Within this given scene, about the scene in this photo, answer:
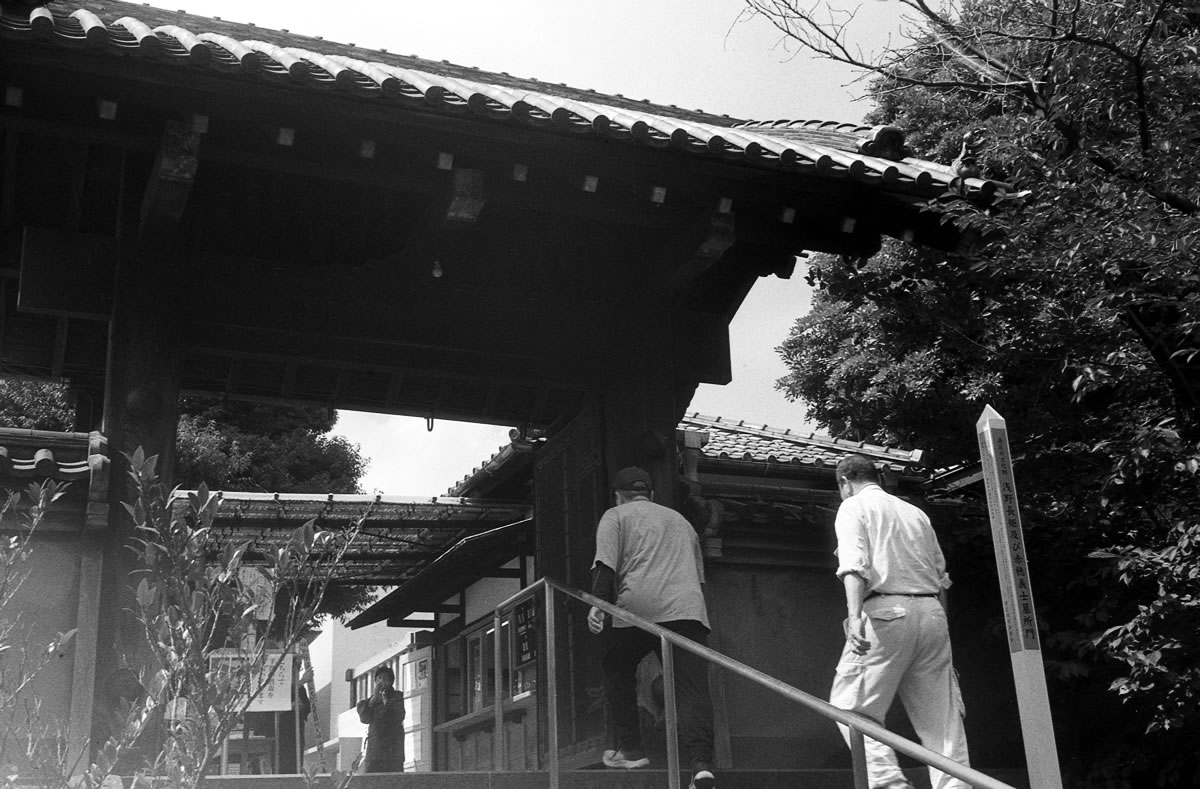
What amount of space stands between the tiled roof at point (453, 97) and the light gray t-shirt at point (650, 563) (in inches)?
78.0

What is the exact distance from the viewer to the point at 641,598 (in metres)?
6.71

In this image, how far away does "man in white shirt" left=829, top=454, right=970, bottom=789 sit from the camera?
5711 mm

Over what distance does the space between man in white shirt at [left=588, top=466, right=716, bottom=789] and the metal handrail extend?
301mm

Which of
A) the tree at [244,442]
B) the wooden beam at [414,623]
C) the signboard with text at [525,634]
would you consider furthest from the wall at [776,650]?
the tree at [244,442]

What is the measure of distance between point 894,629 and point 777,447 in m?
6.65

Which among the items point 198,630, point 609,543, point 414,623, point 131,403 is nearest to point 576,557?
point 609,543

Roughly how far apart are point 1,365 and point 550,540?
12.7ft

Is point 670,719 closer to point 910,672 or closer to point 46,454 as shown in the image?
point 910,672

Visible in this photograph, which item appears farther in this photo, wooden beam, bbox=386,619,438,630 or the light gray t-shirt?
wooden beam, bbox=386,619,438,630

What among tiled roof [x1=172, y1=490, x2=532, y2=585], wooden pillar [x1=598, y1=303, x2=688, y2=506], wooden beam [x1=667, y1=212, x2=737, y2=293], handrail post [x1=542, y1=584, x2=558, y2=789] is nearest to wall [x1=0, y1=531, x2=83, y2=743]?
tiled roof [x1=172, y1=490, x2=532, y2=585]

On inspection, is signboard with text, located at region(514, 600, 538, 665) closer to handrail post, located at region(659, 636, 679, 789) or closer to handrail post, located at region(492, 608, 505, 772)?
handrail post, located at region(492, 608, 505, 772)

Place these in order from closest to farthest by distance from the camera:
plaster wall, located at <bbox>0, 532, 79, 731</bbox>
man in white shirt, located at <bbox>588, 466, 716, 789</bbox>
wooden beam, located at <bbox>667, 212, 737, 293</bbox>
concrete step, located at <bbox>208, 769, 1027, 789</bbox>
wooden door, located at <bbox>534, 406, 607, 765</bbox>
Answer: concrete step, located at <bbox>208, 769, 1027, 789</bbox>, man in white shirt, located at <bbox>588, 466, 716, 789</bbox>, plaster wall, located at <bbox>0, 532, 79, 731</bbox>, wooden beam, located at <bbox>667, 212, 737, 293</bbox>, wooden door, located at <bbox>534, 406, 607, 765</bbox>

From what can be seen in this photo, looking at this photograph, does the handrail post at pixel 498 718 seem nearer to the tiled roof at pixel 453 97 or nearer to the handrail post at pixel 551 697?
the handrail post at pixel 551 697

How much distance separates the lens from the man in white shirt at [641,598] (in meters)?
6.50
